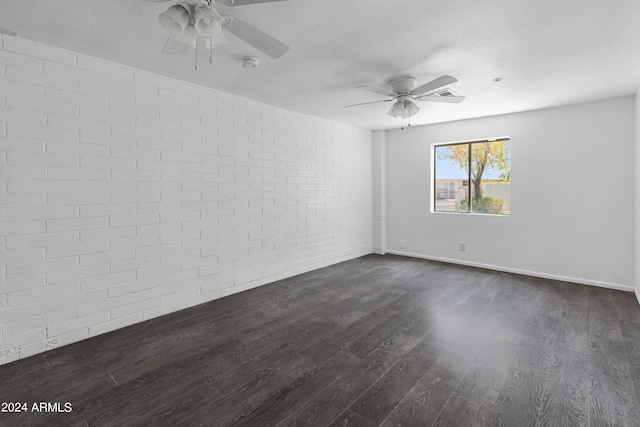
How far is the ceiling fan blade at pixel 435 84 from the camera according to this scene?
291cm

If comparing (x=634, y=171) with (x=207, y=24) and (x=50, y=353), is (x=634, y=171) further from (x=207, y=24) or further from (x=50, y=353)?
(x=50, y=353)

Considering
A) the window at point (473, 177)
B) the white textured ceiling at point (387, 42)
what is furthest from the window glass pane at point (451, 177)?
the white textured ceiling at point (387, 42)

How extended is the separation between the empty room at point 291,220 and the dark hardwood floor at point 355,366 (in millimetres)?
20

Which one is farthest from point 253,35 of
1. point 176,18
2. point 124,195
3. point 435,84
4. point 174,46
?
point 124,195

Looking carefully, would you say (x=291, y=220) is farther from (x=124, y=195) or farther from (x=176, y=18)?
(x=176, y=18)

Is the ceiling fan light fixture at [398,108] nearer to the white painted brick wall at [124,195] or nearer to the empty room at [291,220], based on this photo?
the empty room at [291,220]

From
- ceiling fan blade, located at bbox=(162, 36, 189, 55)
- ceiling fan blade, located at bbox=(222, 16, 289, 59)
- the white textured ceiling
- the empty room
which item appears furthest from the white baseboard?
ceiling fan blade, located at bbox=(162, 36, 189, 55)

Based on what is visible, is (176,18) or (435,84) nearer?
(176,18)

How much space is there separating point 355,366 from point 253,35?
248 cm

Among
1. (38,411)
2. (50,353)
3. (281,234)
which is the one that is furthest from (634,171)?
(50,353)

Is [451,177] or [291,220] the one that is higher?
[451,177]

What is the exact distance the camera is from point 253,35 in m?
2.04

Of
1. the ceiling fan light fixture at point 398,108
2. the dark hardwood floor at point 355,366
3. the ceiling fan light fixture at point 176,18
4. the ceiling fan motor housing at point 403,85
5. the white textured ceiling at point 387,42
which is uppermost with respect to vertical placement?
the white textured ceiling at point 387,42

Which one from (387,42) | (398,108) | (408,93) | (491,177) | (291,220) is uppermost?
(387,42)
